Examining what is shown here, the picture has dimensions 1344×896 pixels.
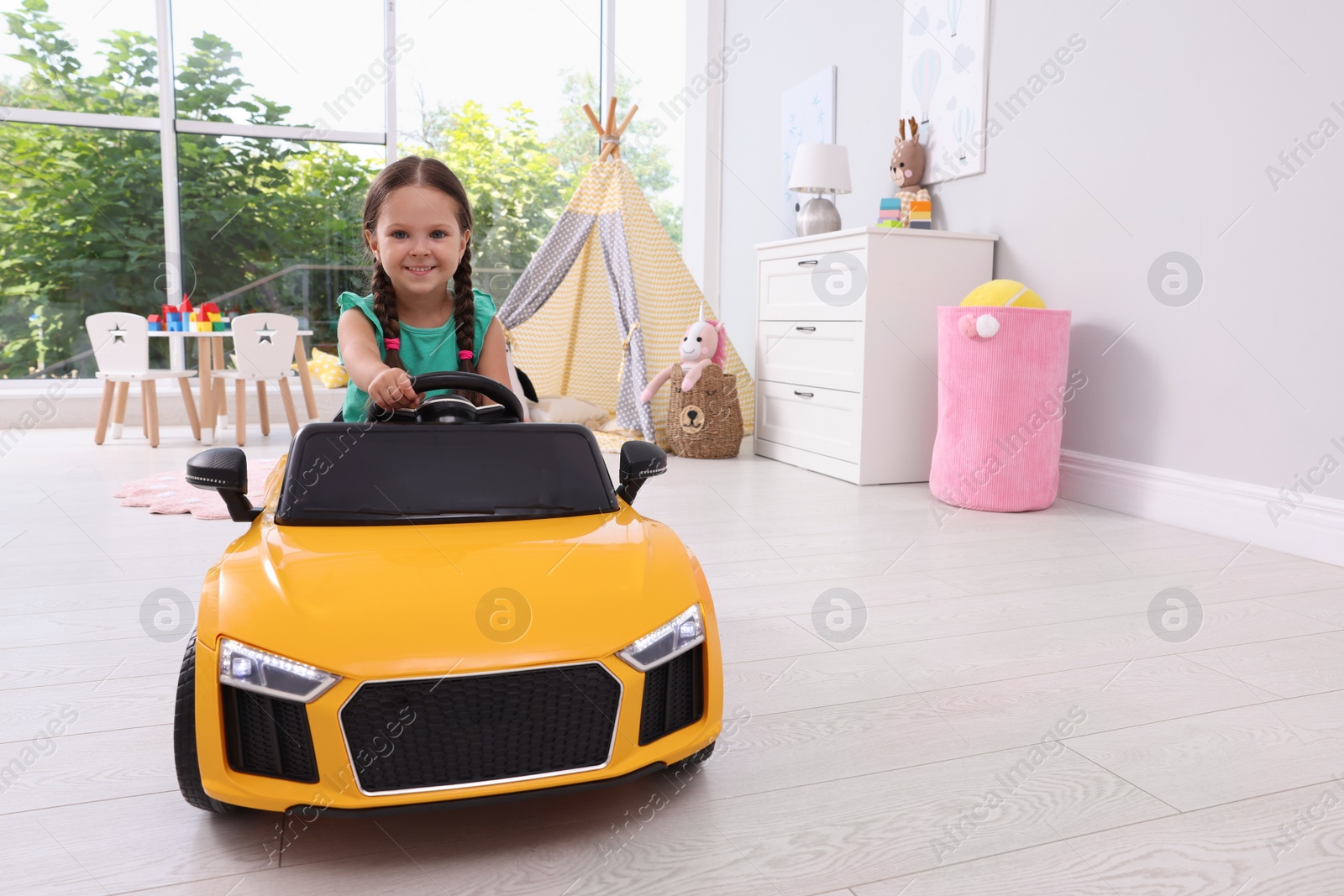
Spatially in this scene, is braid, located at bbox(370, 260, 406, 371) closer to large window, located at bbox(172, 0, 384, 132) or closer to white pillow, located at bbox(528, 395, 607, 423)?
white pillow, located at bbox(528, 395, 607, 423)

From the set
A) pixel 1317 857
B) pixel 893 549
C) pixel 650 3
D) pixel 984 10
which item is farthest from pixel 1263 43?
pixel 650 3

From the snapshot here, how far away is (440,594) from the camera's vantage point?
3.66ft

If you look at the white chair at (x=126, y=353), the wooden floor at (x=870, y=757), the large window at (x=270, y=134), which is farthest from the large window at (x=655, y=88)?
the wooden floor at (x=870, y=757)

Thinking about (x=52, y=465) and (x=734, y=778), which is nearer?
(x=734, y=778)

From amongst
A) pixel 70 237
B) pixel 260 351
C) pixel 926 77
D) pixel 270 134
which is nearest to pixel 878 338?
pixel 926 77

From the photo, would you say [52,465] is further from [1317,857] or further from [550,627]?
[1317,857]

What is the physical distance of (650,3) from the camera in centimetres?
657

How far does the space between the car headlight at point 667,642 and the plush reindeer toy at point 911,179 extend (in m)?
3.09

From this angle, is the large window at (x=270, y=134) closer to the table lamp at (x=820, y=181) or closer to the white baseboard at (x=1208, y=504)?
the table lamp at (x=820, y=181)

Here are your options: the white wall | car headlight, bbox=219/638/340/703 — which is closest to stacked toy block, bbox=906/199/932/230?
the white wall

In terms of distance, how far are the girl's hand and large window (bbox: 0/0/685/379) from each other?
5.04 meters

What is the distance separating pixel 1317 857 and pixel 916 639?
2.74 ft

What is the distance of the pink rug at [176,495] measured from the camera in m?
3.11

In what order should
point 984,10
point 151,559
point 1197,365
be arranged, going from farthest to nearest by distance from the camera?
point 984,10 → point 1197,365 → point 151,559
